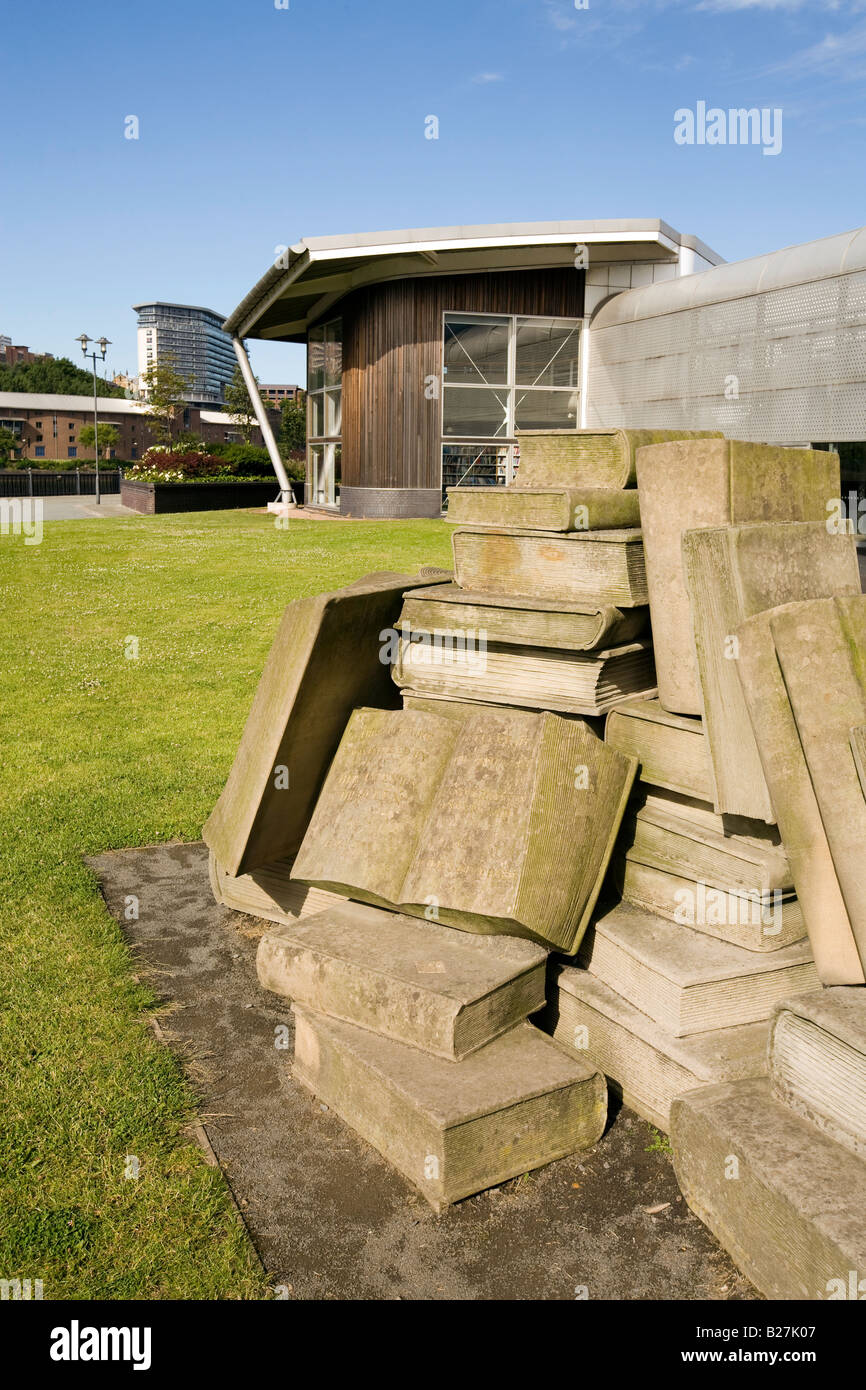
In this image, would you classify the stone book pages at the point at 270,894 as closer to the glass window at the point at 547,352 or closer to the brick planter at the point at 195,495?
the glass window at the point at 547,352

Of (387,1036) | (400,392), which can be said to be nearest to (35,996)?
(387,1036)

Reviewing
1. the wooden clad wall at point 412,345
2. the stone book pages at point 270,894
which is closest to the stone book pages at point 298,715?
the stone book pages at point 270,894

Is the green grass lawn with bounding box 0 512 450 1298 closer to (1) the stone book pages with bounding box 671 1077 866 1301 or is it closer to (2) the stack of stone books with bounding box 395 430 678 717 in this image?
(1) the stone book pages with bounding box 671 1077 866 1301

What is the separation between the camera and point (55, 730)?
7590 millimetres

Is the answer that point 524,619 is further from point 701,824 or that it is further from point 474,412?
point 474,412

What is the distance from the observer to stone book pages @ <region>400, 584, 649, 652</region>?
326cm

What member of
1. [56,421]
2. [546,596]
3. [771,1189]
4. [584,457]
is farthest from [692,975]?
[56,421]

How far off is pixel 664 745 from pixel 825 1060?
1107 mm

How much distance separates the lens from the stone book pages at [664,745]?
3059 millimetres

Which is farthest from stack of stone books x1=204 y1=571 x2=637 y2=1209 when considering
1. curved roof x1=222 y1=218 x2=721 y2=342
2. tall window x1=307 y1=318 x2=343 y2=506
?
tall window x1=307 y1=318 x2=343 y2=506

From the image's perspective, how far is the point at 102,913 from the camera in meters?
4.26

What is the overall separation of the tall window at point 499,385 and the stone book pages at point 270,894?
22.8 m
